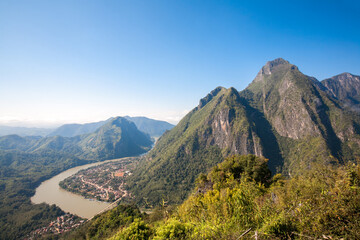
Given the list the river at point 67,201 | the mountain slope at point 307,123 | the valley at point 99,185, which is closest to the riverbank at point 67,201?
the river at point 67,201

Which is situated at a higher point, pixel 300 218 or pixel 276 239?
pixel 300 218

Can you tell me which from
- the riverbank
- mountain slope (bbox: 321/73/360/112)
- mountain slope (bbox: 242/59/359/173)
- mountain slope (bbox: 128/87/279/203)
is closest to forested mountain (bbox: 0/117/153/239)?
the riverbank

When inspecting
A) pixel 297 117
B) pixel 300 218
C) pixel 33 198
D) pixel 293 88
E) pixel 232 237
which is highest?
pixel 293 88

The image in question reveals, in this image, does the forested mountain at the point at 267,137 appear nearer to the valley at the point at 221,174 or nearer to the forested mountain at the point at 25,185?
the valley at the point at 221,174

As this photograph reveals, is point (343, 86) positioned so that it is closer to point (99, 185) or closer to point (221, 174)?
point (221, 174)

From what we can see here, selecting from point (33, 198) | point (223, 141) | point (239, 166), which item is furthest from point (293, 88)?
point (33, 198)

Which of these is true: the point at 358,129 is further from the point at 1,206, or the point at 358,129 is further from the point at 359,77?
the point at 1,206

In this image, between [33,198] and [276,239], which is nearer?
[276,239]

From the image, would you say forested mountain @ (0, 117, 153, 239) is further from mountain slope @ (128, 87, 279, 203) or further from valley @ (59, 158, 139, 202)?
mountain slope @ (128, 87, 279, 203)
